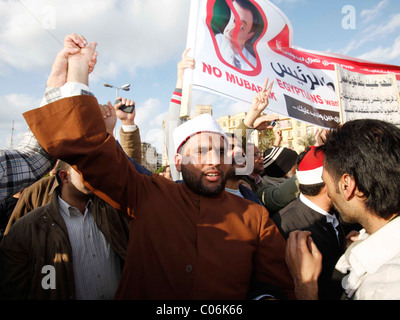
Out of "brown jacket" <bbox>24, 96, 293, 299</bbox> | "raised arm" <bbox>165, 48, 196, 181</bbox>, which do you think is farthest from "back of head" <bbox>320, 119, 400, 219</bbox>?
"raised arm" <bbox>165, 48, 196, 181</bbox>

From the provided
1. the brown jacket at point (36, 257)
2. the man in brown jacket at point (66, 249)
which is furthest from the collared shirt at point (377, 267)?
the brown jacket at point (36, 257)

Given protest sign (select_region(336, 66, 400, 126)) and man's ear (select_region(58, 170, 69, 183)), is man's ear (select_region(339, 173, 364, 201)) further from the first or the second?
protest sign (select_region(336, 66, 400, 126))

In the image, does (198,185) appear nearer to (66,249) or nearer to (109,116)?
(109,116)

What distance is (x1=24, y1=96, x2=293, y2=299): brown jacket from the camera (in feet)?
4.02

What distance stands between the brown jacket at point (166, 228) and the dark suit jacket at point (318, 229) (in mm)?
579

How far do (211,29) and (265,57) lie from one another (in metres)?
1.12

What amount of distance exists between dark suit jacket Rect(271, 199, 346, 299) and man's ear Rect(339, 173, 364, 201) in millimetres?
854

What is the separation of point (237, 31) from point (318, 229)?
3045 millimetres

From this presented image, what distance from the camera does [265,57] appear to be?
416 cm

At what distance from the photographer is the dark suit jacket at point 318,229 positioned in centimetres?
211

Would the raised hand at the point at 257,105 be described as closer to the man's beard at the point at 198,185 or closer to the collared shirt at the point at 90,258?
the man's beard at the point at 198,185
